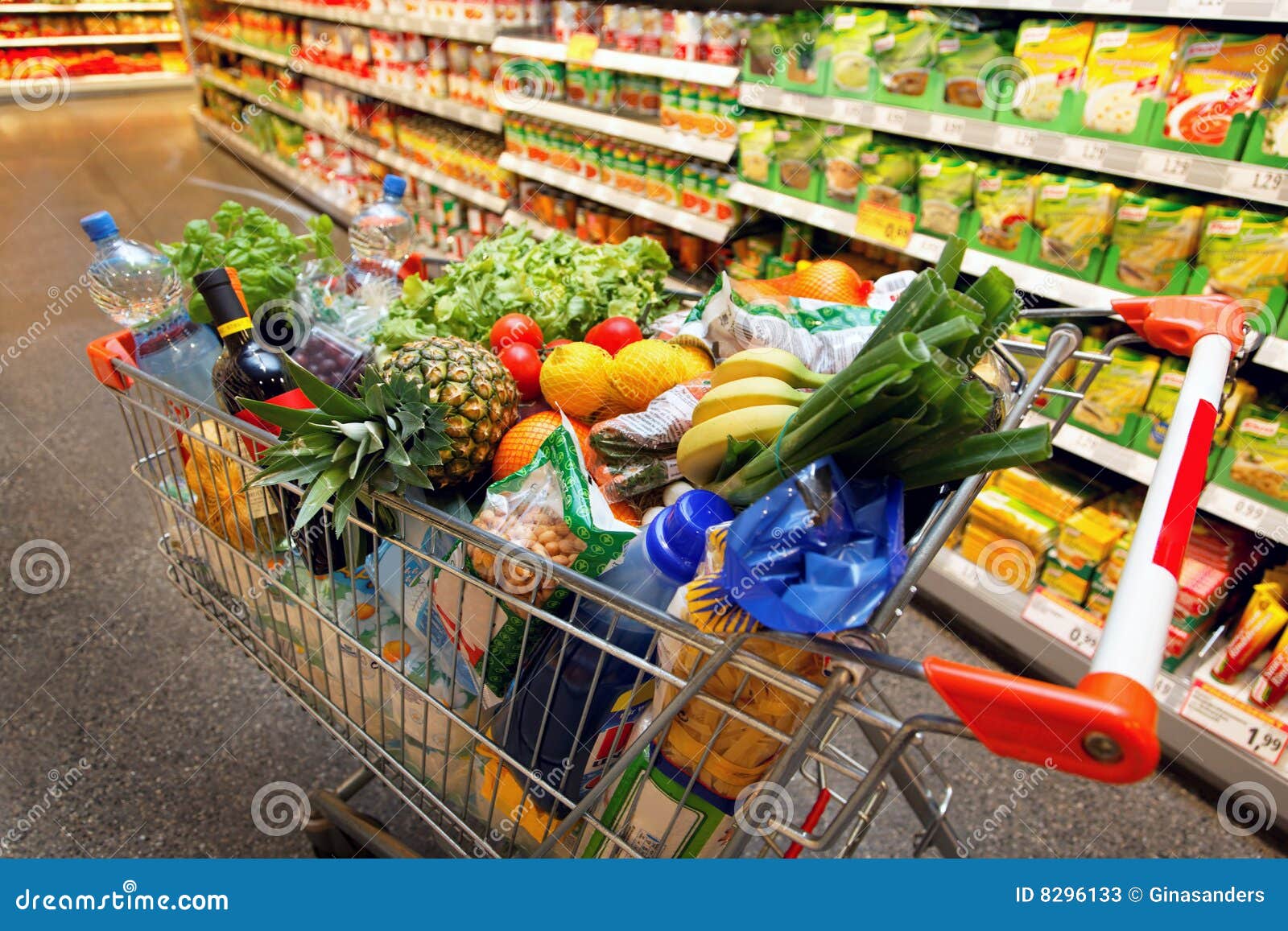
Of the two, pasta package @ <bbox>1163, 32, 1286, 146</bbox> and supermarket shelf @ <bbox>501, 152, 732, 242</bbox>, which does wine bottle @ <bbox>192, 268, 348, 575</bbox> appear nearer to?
pasta package @ <bbox>1163, 32, 1286, 146</bbox>

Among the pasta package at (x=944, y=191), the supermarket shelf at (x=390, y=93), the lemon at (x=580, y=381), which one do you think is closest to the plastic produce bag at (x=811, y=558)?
the lemon at (x=580, y=381)

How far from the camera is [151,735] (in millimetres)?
1879

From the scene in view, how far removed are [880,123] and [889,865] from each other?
2021mm

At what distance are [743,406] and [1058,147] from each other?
1477 mm

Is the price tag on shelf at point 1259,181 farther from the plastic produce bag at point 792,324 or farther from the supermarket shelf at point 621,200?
the supermarket shelf at point 621,200

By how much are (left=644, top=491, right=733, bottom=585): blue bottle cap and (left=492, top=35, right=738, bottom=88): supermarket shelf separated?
2.28 meters

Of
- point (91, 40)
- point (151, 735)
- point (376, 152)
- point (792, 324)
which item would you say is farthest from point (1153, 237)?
point (91, 40)

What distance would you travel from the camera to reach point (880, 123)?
2.25 m

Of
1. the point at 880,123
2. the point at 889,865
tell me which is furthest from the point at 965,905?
the point at 880,123

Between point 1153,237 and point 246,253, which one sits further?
point 1153,237

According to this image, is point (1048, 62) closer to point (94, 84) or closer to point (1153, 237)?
point (1153, 237)

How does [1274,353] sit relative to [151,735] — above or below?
above

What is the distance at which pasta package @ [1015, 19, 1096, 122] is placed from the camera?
6.06 feet

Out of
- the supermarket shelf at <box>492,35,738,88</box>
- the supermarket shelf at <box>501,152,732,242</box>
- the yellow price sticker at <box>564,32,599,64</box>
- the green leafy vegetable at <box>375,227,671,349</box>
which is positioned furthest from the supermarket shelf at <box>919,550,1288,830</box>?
the yellow price sticker at <box>564,32,599,64</box>
